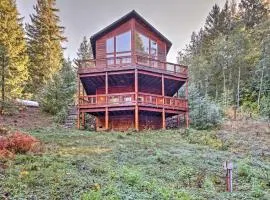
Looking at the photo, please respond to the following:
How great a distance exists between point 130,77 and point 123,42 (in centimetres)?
279

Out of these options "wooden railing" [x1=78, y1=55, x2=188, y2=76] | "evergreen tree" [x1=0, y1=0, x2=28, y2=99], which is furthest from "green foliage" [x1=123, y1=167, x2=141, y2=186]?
"evergreen tree" [x1=0, y1=0, x2=28, y2=99]

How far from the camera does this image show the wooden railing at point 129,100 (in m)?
24.0

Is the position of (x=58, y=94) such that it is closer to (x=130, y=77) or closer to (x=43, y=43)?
(x=130, y=77)

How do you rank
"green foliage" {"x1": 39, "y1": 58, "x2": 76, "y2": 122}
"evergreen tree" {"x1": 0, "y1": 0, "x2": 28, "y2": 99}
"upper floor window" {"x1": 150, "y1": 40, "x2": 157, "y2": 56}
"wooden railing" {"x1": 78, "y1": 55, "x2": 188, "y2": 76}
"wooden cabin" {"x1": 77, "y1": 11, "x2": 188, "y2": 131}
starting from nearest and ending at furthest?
"wooden cabin" {"x1": 77, "y1": 11, "x2": 188, "y2": 131}
"wooden railing" {"x1": 78, "y1": 55, "x2": 188, "y2": 76}
"upper floor window" {"x1": 150, "y1": 40, "x2": 157, "y2": 56}
"evergreen tree" {"x1": 0, "y1": 0, "x2": 28, "y2": 99}
"green foliage" {"x1": 39, "y1": 58, "x2": 76, "y2": 122}

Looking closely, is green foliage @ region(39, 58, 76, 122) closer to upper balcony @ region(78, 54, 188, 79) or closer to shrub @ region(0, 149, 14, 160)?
upper balcony @ region(78, 54, 188, 79)

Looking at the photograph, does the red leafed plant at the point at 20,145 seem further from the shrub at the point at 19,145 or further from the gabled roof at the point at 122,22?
the gabled roof at the point at 122,22

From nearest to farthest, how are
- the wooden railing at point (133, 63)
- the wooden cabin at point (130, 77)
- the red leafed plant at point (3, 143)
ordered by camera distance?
1. the red leafed plant at point (3, 143)
2. the wooden cabin at point (130, 77)
3. the wooden railing at point (133, 63)

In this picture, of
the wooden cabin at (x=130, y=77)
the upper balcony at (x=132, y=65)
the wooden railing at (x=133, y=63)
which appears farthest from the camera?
the wooden railing at (x=133, y=63)

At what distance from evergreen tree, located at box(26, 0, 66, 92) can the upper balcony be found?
15522 mm

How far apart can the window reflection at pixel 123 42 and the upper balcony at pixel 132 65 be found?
37.4 inches

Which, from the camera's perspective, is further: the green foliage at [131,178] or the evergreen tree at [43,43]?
the evergreen tree at [43,43]

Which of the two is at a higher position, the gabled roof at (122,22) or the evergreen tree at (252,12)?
the evergreen tree at (252,12)

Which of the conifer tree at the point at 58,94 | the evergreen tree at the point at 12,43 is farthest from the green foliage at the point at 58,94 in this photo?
the evergreen tree at the point at 12,43

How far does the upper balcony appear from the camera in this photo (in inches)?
978
